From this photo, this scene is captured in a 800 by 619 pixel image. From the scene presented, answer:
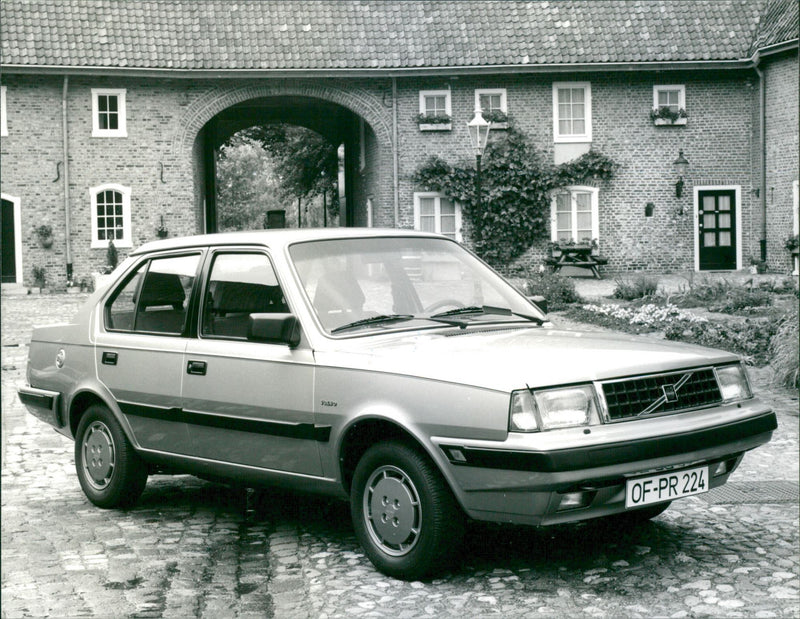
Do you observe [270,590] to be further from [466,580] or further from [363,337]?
[363,337]

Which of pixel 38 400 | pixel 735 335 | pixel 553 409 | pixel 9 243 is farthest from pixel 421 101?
pixel 553 409

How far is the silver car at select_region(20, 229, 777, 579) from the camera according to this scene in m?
4.54

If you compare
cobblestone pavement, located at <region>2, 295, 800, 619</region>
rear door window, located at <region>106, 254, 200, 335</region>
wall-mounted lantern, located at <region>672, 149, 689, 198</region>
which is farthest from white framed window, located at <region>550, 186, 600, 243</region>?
rear door window, located at <region>106, 254, 200, 335</region>

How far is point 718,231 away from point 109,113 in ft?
58.8

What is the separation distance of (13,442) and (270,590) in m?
5.10

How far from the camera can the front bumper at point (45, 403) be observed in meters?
6.91

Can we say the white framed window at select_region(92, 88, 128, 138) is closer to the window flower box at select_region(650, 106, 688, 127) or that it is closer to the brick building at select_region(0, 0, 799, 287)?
the brick building at select_region(0, 0, 799, 287)

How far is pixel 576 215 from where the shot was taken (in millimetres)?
31875

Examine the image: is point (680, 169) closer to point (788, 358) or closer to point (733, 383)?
point (788, 358)

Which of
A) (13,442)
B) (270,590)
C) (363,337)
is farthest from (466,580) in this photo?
(13,442)

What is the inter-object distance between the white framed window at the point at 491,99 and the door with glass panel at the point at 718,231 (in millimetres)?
6406

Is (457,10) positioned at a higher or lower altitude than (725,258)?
higher

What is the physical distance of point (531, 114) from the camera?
31656mm

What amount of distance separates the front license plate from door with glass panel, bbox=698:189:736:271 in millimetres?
28201
